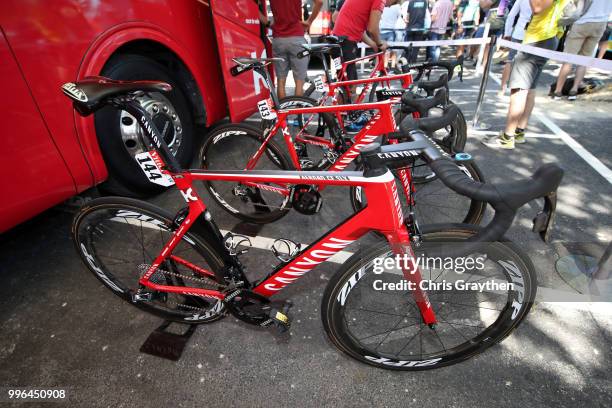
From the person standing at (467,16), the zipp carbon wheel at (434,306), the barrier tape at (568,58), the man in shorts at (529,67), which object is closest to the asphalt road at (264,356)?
the zipp carbon wheel at (434,306)

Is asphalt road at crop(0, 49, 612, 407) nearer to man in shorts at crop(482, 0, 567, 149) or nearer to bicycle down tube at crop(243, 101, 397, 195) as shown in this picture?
bicycle down tube at crop(243, 101, 397, 195)

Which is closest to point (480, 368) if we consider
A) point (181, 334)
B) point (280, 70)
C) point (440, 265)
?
point (440, 265)

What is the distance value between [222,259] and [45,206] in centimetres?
147

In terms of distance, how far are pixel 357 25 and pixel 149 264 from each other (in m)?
4.40

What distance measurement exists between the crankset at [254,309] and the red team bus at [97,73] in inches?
61.2

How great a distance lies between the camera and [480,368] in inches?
68.7

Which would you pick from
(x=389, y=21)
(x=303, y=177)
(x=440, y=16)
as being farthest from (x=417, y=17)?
(x=303, y=177)

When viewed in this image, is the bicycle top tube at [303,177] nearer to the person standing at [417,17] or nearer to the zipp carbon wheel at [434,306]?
the zipp carbon wheel at [434,306]

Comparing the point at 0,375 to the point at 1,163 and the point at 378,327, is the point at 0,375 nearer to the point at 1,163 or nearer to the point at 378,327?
the point at 1,163

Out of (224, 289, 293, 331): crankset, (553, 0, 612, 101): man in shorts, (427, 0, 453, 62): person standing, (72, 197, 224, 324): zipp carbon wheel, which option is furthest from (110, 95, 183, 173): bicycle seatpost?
(427, 0, 453, 62): person standing

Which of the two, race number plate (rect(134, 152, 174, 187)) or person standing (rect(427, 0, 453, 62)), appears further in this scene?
person standing (rect(427, 0, 453, 62))

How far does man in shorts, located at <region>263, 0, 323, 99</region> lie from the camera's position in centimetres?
418

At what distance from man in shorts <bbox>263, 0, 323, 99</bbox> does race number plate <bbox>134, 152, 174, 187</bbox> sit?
2932 mm

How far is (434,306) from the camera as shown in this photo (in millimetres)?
2061
